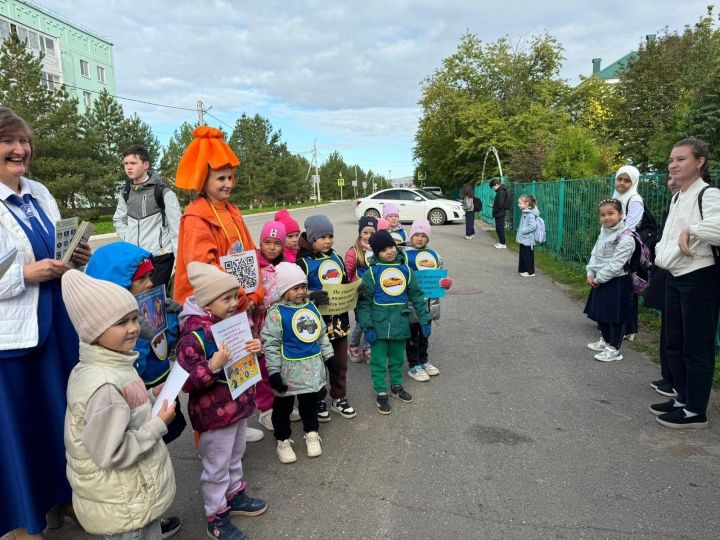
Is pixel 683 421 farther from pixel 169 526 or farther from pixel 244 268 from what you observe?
pixel 169 526

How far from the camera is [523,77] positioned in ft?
111

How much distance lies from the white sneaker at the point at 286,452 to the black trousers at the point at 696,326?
117 inches

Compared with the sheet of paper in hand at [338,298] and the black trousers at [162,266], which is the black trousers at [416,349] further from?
the black trousers at [162,266]

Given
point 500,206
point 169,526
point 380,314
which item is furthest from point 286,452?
point 500,206

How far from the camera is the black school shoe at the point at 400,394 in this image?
4191 millimetres

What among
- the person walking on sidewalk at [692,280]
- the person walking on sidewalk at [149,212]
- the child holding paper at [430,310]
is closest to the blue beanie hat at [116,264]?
the person walking on sidewalk at [149,212]

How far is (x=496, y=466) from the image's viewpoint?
3.16 m

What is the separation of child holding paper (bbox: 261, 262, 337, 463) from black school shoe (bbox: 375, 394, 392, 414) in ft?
2.93

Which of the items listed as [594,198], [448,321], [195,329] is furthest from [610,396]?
[594,198]

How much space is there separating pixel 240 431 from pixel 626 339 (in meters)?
4.82

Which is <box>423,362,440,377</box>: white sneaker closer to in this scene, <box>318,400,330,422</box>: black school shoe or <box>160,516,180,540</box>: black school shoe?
<box>318,400,330,422</box>: black school shoe

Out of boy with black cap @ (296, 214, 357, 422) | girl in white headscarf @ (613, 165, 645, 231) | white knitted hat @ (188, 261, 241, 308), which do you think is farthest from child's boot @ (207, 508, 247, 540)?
girl in white headscarf @ (613, 165, 645, 231)

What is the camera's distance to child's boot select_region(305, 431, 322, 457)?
11.0ft

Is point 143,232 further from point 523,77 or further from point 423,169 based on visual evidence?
point 423,169
